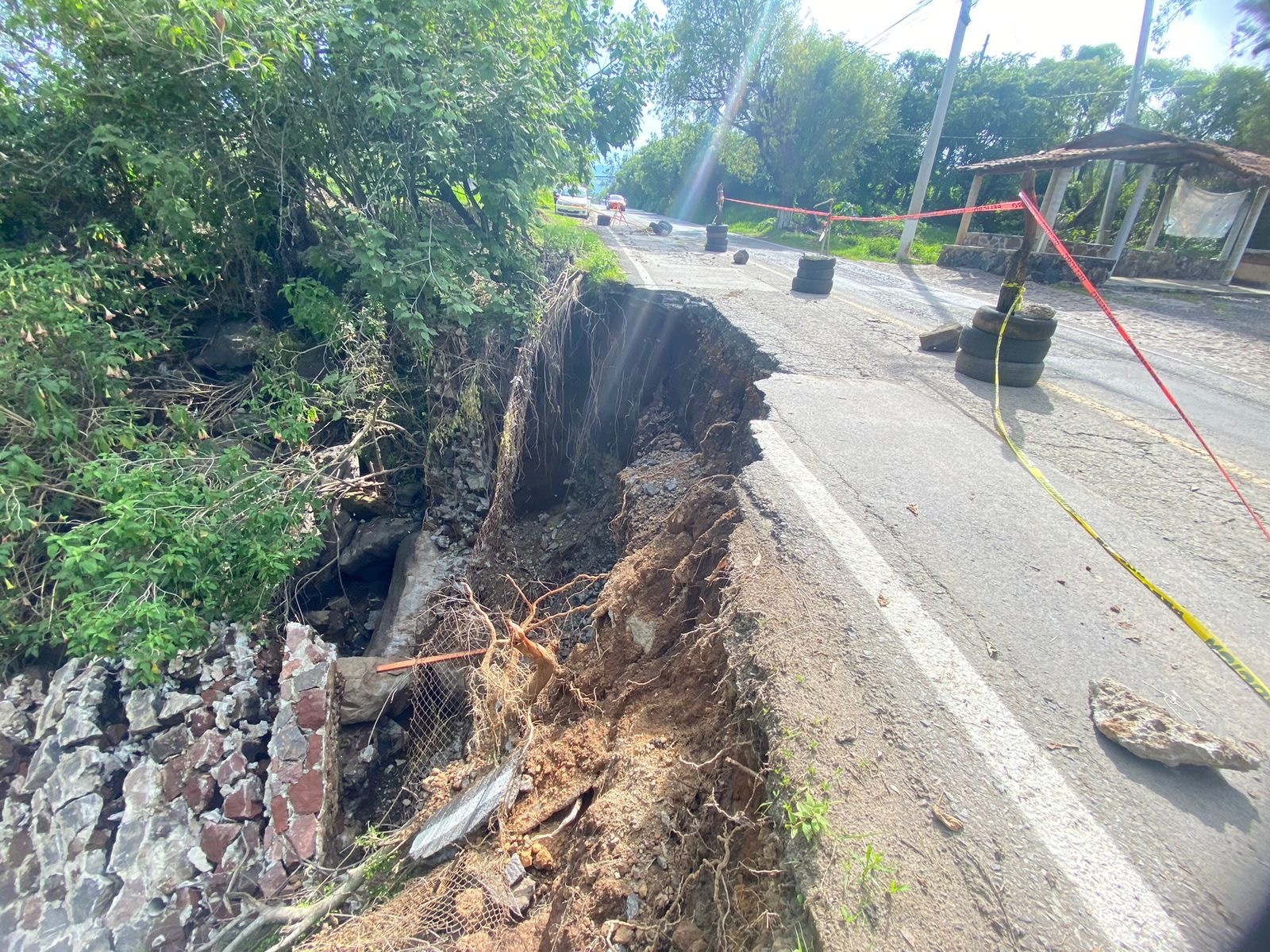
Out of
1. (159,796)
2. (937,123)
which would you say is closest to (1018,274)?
(159,796)

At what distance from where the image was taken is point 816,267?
8523 millimetres

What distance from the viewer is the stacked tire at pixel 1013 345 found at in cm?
510

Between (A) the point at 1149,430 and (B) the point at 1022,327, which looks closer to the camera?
(A) the point at 1149,430

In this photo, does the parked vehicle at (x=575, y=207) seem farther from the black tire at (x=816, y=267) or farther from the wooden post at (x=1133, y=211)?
the wooden post at (x=1133, y=211)

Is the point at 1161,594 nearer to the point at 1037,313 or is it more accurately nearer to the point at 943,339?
the point at 1037,313

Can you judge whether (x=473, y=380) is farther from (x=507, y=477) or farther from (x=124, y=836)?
(x=124, y=836)

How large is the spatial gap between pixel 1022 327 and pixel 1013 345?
6.4 inches

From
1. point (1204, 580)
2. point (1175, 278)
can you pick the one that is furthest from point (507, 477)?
point (1175, 278)

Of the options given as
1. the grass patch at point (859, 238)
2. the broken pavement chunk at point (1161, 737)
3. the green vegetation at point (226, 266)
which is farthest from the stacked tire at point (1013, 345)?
the grass patch at point (859, 238)

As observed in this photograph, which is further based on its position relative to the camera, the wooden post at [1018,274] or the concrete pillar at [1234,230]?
the concrete pillar at [1234,230]

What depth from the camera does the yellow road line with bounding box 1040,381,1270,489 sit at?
3871 mm

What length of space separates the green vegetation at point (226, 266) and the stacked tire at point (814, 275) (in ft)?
12.2

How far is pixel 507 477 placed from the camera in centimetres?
598

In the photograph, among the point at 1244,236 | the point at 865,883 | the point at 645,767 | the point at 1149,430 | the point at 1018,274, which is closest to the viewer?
the point at 865,883
